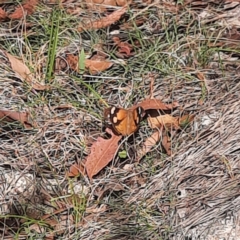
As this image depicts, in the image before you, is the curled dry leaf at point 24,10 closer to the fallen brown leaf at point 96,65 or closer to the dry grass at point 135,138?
the dry grass at point 135,138

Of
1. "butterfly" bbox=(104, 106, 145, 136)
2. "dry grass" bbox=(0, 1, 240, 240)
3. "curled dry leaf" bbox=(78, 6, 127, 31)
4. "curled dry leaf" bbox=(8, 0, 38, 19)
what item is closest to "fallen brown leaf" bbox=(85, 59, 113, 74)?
"dry grass" bbox=(0, 1, 240, 240)

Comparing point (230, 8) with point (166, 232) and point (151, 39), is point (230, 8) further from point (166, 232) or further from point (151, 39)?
point (166, 232)

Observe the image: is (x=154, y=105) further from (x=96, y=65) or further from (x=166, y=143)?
(x=96, y=65)

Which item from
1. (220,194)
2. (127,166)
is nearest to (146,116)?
(127,166)

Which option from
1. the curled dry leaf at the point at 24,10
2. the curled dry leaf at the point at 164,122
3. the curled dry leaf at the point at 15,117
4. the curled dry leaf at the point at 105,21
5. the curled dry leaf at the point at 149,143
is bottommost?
the curled dry leaf at the point at 149,143

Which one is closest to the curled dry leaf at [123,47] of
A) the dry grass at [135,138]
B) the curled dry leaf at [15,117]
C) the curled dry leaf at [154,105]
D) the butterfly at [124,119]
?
the dry grass at [135,138]

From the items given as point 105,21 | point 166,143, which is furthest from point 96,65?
point 166,143
